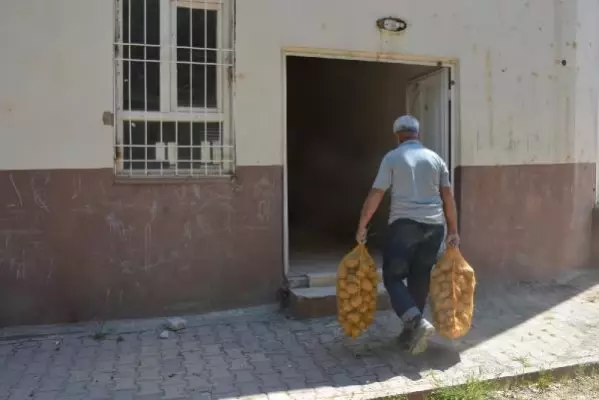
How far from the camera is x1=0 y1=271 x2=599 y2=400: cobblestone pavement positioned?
3.89 m

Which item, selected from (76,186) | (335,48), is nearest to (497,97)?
(335,48)

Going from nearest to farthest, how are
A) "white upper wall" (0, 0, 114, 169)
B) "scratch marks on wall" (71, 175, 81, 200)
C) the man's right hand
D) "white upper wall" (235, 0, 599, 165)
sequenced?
the man's right hand < "white upper wall" (0, 0, 114, 169) < "scratch marks on wall" (71, 175, 81, 200) < "white upper wall" (235, 0, 599, 165)

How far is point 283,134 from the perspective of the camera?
5.62 metres

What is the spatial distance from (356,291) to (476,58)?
3.36 m

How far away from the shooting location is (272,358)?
4469mm

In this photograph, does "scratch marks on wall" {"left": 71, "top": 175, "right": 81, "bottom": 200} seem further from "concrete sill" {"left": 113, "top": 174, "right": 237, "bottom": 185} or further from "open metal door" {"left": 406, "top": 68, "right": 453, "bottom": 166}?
"open metal door" {"left": 406, "top": 68, "right": 453, "bottom": 166}

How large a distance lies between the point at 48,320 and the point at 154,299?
2.92ft

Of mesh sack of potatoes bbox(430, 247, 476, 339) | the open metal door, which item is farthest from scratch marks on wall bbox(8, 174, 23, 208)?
the open metal door

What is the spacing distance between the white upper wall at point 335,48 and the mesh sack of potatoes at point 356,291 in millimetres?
1575

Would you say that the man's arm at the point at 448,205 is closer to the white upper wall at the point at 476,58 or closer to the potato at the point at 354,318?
the potato at the point at 354,318

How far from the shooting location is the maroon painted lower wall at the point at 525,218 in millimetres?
6457

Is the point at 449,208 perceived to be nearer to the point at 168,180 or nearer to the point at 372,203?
the point at 372,203

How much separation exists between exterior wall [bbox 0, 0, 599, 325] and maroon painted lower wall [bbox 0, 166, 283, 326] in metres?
0.01

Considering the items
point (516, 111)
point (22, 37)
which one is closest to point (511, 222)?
point (516, 111)
